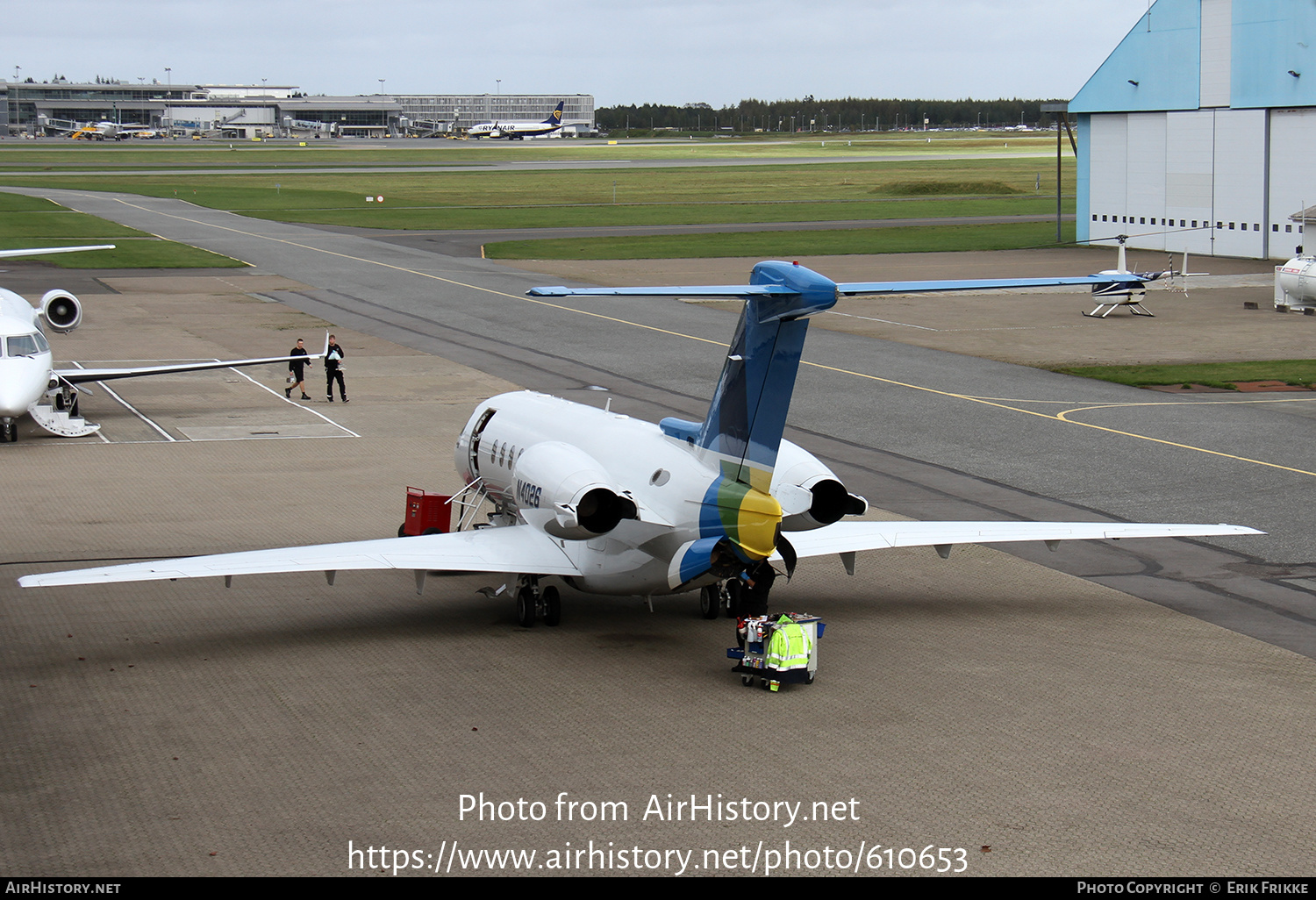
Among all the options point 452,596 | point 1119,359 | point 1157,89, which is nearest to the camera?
point 452,596

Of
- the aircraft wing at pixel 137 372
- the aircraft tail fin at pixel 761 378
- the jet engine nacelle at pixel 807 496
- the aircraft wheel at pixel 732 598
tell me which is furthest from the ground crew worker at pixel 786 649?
the aircraft wing at pixel 137 372

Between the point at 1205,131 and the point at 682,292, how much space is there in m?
74.0

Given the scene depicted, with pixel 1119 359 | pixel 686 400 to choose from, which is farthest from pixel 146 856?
pixel 1119 359

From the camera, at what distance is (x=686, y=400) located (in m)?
41.7

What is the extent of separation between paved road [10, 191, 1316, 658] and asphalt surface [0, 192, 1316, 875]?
17cm

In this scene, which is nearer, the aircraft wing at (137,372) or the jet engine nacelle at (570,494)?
the jet engine nacelle at (570,494)

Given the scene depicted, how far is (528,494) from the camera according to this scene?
2091cm

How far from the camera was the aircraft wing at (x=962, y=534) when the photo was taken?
842 inches

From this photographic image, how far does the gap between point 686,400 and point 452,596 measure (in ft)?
64.7

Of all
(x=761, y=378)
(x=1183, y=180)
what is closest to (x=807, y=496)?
(x=761, y=378)

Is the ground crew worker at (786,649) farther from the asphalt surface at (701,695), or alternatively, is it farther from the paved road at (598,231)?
the paved road at (598,231)

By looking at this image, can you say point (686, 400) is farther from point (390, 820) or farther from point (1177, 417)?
point (390, 820)

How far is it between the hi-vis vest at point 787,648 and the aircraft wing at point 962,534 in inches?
128

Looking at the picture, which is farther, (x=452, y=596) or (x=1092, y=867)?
(x=452, y=596)
